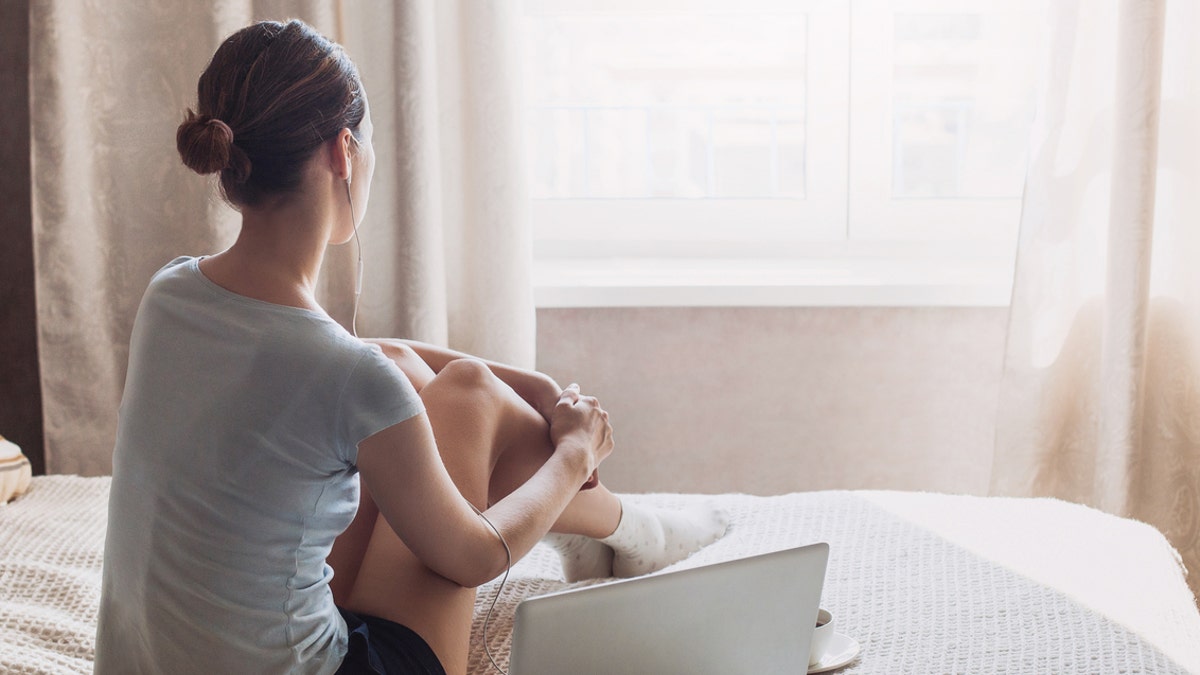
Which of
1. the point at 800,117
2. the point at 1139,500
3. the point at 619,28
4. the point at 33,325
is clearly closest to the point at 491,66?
the point at 619,28

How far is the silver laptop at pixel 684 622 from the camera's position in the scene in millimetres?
884

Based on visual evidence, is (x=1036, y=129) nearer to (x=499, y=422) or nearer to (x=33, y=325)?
(x=499, y=422)

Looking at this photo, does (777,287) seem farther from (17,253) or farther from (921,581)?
(17,253)

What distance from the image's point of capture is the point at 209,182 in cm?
211

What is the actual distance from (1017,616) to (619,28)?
1.60 meters

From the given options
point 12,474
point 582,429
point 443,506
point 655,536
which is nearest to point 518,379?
point 582,429

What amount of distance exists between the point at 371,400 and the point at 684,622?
33 centimetres

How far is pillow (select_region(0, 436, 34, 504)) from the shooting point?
1.68m

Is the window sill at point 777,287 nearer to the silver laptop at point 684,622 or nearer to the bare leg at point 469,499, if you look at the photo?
the bare leg at point 469,499

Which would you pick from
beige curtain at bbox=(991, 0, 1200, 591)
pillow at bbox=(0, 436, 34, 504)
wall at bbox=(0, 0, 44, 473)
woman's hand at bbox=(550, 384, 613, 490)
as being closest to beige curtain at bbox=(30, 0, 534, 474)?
wall at bbox=(0, 0, 44, 473)

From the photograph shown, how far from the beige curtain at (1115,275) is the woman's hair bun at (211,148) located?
158 cm

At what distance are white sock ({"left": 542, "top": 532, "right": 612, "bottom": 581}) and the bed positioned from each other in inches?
1.2

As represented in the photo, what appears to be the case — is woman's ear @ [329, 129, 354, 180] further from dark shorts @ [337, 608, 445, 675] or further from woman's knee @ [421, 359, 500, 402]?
dark shorts @ [337, 608, 445, 675]

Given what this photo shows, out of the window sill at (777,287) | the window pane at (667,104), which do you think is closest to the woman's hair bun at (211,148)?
the window sill at (777,287)
